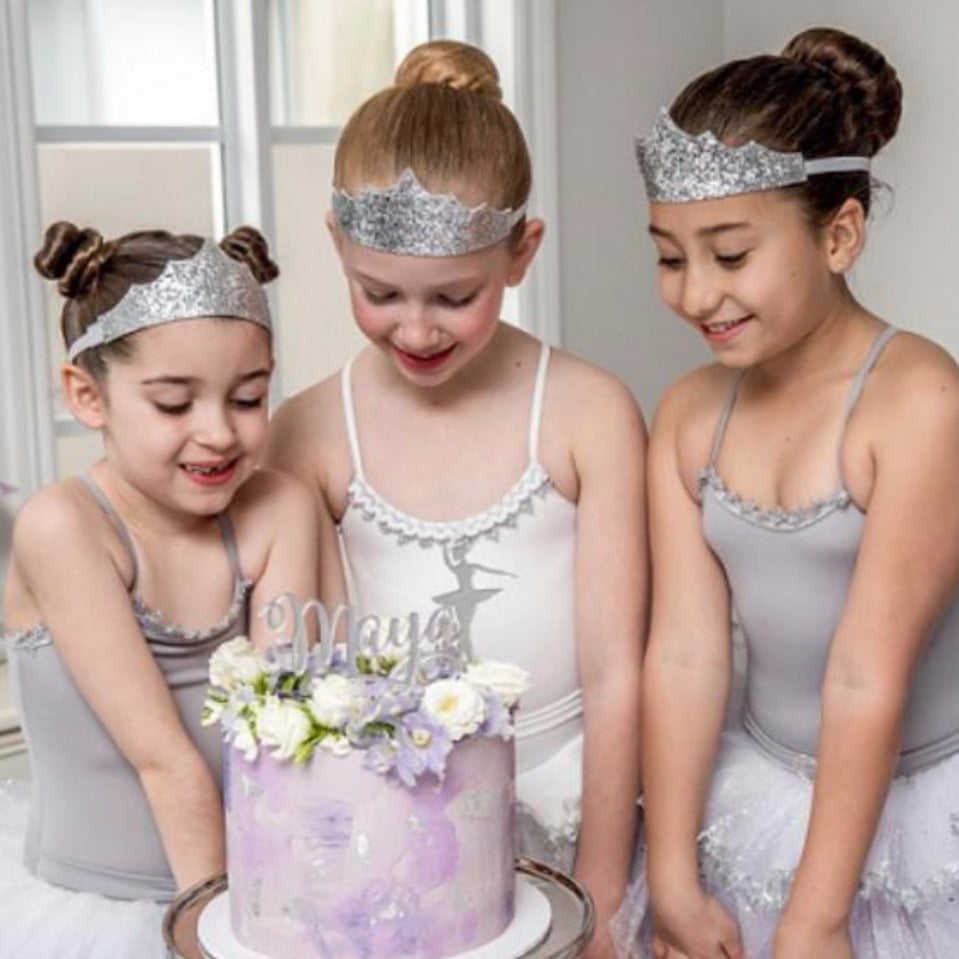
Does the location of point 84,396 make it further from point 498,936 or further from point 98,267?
point 498,936

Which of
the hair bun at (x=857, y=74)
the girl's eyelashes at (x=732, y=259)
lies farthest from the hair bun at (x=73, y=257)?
the hair bun at (x=857, y=74)

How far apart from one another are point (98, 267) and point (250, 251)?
141 millimetres

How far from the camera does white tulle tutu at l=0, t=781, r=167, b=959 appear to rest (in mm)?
1428

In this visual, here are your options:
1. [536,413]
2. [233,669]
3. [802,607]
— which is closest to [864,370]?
[802,607]

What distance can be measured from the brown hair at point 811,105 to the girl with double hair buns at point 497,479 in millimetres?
196

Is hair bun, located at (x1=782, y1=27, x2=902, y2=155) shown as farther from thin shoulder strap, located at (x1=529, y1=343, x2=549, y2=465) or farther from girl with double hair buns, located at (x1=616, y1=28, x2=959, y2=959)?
thin shoulder strap, located at (x1=529, y1=343, x2=549, y2=465)

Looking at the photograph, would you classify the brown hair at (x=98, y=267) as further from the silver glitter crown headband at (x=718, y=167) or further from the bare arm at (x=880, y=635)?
the bare arm at (x=880, y=635)

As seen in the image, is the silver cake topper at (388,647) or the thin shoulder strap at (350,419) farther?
the thin shoulder strap at (350,419)

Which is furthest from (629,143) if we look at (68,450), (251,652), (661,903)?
(251,652)

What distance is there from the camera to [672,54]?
9.64 ft

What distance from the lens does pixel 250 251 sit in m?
1.55

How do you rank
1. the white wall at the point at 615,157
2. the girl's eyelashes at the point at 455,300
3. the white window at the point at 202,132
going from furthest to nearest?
the white wall at the point at 615,157 < the white window at the point at 202,132 < the girl's eyelashes at the point at 455,300

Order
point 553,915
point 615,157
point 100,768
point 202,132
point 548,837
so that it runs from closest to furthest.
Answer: point 553,915
point 100,768
point 548,837
point 202,132
point 615,157

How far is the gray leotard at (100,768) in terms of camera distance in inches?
58.9
